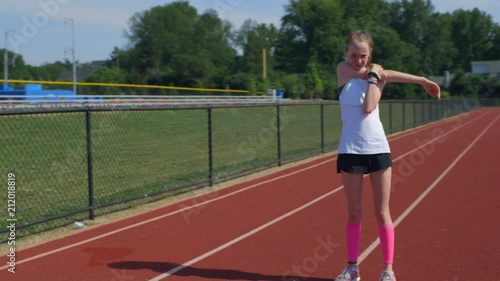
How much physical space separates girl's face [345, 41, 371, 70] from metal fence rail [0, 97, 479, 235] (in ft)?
12.8

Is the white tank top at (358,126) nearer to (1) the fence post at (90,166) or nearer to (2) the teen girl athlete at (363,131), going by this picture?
(2) the teen girl athlete at (363,131)

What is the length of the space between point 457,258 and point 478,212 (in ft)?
8.77

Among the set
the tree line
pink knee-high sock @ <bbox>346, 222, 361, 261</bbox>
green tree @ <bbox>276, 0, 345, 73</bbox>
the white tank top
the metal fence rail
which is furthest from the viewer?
green tree @ <bbox>276, 0, 345, 73</bbox>

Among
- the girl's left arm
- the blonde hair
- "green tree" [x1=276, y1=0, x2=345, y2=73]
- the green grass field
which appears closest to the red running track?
the green grass field

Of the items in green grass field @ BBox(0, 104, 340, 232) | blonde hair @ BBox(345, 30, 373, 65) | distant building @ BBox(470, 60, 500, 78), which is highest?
distant building @ BBox(470, 60, 500, 78)

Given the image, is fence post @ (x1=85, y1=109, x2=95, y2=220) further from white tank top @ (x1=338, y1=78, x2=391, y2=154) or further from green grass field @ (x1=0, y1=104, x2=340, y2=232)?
white tank top @ (x1=338, y1=78, x2=391, y2=154)

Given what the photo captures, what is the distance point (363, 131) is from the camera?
4.64 meters

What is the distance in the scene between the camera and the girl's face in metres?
4.63

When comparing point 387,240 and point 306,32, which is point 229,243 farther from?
point 306,32

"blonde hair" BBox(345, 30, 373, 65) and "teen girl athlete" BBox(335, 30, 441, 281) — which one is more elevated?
"blonde hair" BBox(345, 30, 373, 65)

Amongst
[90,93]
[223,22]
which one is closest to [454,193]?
[90,93]

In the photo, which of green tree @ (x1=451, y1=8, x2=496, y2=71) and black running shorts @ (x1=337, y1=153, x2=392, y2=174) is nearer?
black running shorts @ (x1=337, y1=153, x2=392, y2=174)

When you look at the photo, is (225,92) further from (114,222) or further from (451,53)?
(451,53)

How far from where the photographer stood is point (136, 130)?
59.6ft
